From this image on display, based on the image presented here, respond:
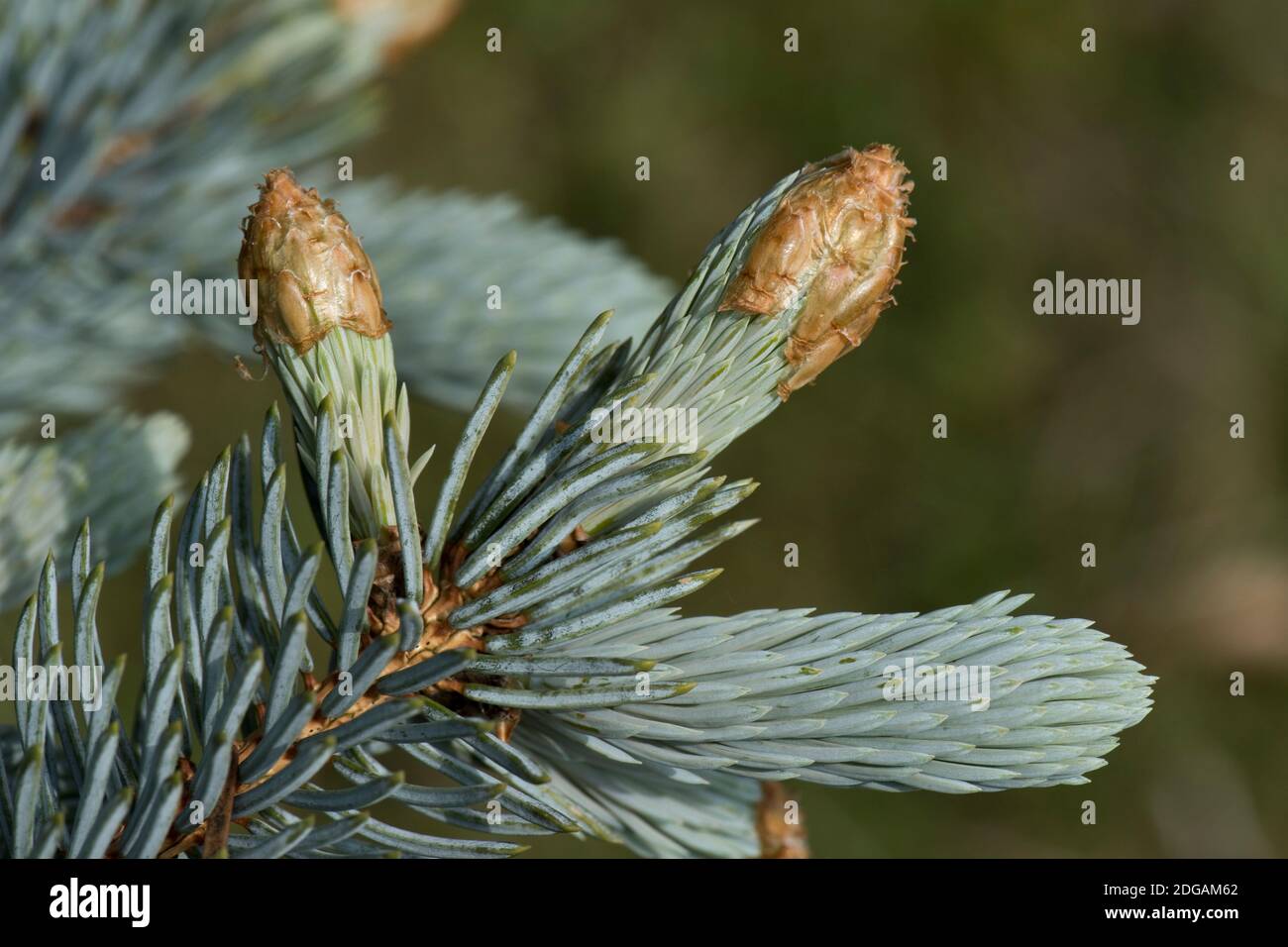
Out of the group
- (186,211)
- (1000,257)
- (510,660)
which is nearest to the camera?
(510,660)

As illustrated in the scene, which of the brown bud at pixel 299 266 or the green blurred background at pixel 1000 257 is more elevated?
the green blurred background at pixel 1000 257

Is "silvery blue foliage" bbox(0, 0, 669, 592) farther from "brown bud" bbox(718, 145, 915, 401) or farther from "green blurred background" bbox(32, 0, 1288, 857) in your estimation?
"green blurred background" bbox(32, 0, 1288, 857)

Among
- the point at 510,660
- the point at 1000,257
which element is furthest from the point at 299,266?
the point at 1000,257

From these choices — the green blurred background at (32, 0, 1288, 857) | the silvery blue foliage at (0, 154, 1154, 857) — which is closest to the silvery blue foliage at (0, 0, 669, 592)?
the silvery blue foliage at (0, 154, 1154, 857)

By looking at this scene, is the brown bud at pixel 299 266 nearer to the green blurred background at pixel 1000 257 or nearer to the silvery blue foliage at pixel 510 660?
the silvery blue foliage at pixel 510 660

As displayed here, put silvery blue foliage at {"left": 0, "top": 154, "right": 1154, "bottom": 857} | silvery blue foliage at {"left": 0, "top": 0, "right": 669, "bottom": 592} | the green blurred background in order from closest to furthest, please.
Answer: silvery blue foliage at {"left": 0, "top": 154, "right": 1154, "bottom": 857}, silvery blue foliage at {"left": 0, "top": 0, "right": 669, "bottom": 592}, the green blurred background

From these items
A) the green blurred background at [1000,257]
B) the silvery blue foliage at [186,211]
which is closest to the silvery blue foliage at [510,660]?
the silvery blue foliage at [186,211]

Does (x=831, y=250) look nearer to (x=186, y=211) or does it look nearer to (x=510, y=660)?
(x=510, y=660)
